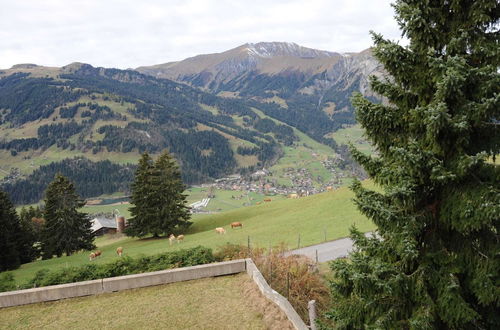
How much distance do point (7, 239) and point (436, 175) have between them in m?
44.5

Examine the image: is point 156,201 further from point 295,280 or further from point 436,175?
point 436,175

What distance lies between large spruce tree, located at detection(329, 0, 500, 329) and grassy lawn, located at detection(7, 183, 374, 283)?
808 inches

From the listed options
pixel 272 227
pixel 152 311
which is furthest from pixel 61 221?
pixel 152 311

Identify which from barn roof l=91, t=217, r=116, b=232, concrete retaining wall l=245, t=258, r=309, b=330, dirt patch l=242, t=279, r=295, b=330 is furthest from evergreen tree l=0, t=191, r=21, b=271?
barn roof l=91, t=217, r=116, b=232

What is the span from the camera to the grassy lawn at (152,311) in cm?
1402

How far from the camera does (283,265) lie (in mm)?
18844

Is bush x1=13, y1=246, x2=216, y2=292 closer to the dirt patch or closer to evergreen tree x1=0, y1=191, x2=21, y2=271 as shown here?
the dirt patch

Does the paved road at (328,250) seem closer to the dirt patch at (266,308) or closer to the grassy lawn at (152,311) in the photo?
the dirt patch at (266,308)

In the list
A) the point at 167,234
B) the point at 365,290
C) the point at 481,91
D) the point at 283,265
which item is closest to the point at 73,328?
the point at 283,265

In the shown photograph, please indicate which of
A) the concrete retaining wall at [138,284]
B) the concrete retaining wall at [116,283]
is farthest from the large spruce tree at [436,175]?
the concrete retaining wall at [116,283]

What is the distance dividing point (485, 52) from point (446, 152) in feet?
8.56

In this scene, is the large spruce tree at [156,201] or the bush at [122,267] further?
the large spruce tree at [156,201]

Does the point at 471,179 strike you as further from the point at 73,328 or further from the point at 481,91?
the point at 73,328

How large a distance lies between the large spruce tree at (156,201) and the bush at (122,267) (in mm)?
25373
